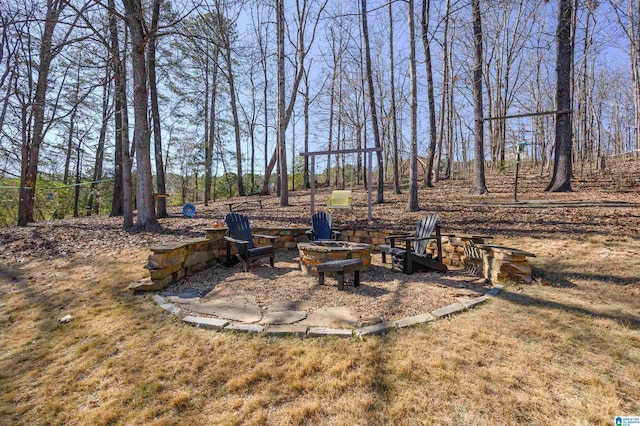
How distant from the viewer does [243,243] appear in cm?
391

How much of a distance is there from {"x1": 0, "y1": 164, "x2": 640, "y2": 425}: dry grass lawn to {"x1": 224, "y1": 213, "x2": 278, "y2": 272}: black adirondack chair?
130 centimetres

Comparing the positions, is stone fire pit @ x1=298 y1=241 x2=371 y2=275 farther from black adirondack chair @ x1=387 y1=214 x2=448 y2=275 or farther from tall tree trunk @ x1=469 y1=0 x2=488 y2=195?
tall tree trunk @ x1=469 y1=0 x2=488 y2=195

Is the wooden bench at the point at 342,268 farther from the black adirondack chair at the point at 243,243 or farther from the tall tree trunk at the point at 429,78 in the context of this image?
the tall tree trunk at the point at 429,78

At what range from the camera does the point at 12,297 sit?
3150 millimetres

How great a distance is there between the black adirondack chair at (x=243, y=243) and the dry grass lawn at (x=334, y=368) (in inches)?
51.1

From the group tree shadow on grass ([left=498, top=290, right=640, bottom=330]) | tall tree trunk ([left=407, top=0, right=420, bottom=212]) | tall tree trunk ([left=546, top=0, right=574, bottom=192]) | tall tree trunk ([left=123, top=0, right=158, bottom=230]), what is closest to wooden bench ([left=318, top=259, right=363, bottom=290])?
tree shadow on grass ([left=498, top=290, right=640, bottom=330])

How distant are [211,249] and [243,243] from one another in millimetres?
696

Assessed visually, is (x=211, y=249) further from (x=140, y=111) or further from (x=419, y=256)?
(x=140, y=111)

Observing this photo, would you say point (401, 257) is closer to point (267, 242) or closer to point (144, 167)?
point (267, 242)

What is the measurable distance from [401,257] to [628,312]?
6.82 feet

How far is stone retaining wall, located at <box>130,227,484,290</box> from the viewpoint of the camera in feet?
10.9

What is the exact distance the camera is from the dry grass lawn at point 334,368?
1487mm

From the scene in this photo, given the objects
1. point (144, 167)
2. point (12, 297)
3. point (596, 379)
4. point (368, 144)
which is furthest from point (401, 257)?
point (368, 144)

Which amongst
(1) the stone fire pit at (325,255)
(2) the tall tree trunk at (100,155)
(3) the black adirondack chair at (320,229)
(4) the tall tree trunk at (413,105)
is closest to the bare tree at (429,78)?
(4) the tall tree trunk at (413,105)
